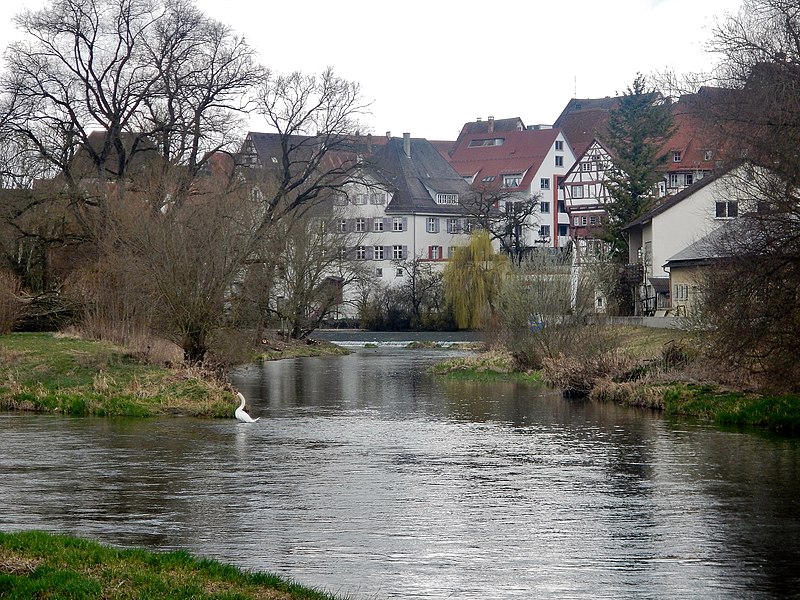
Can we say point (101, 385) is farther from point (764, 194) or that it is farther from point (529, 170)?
point (529, 170)

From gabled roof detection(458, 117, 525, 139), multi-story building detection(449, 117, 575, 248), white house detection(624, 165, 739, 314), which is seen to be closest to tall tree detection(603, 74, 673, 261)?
white house detection(624, 165, 739, 314)

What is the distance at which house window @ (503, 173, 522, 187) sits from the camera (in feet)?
377

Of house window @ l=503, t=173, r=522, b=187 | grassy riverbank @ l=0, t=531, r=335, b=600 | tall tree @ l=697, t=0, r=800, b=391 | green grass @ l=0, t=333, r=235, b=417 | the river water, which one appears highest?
A: house window @ l=503, t=173, r=522, b=187

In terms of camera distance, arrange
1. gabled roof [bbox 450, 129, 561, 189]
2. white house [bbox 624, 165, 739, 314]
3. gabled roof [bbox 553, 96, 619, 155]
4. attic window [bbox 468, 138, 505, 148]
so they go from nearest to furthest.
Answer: white house [bbox 624, 165, 739, 314], gabled roof [bbox 450, 129, 561, 189], attic window [bbox 468, 138, 505, 148], gabled roof [bbox 553, 96, 619, 155]

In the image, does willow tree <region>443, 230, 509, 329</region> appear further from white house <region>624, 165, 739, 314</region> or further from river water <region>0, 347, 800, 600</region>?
river water <region>0, 347, 800, 600</region>

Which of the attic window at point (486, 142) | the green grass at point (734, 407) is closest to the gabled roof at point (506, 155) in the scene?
the attic window at point (486, 142)

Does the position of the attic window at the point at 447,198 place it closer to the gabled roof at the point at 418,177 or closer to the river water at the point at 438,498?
the gabled roof at the point at 418,177

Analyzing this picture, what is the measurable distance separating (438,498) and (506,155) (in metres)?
103

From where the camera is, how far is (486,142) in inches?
4953

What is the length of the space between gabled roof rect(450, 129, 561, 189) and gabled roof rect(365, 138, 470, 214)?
4.09m

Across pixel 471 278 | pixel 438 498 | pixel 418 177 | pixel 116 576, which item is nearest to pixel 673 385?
pixel 438 498

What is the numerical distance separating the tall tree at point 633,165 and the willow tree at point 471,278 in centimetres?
981

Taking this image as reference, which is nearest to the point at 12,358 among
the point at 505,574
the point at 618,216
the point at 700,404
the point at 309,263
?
the point at 700,404

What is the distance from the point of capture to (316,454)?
2325 centimetres
